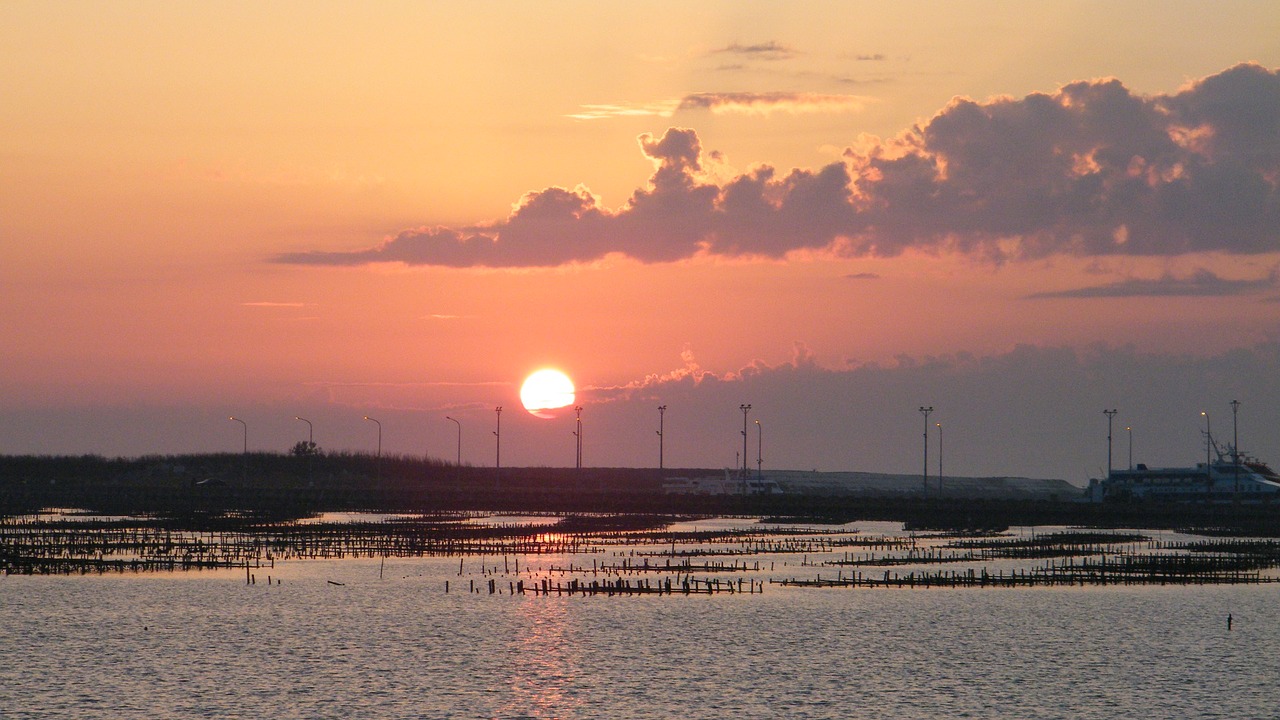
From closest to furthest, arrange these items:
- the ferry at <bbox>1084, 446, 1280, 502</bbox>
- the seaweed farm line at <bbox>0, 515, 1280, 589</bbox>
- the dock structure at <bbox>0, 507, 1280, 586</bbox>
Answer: the seaweed farm line at <bbox>0, 515, 1280, 589</bbox> → the dock structure at <bbox>0, 507, 1280, 586</bbox> → the ferry at <bbox>1084, 446, 1280, 502</bbox>

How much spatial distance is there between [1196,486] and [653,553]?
115m

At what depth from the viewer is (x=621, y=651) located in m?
59.1

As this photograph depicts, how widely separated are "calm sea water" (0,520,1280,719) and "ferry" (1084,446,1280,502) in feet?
363

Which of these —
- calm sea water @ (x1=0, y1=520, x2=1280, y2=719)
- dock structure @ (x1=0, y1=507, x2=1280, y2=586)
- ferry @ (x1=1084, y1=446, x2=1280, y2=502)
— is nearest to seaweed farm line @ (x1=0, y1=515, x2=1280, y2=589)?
dock structure @ (x1=0, y1=507, x2=1280, y2=586)

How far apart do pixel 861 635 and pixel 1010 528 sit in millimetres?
89203

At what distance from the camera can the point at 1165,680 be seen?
53.5 m

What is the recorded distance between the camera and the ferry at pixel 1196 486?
7190 inches

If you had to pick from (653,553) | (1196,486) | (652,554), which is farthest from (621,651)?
(1196,486)

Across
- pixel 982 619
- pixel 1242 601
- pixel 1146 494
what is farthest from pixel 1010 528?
pixel 982 619

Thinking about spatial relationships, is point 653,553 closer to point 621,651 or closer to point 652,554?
point 652,554

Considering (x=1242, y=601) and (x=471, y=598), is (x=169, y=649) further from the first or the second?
(x=1242, y=601)

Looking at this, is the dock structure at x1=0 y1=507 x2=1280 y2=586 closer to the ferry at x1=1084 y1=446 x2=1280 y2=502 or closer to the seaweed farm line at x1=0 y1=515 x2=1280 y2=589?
the seaweed farm line at x1=0 y1=515 x2=1280 y2=589

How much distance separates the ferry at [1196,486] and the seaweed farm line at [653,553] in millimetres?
52586

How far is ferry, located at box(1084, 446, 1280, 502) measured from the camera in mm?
182625
